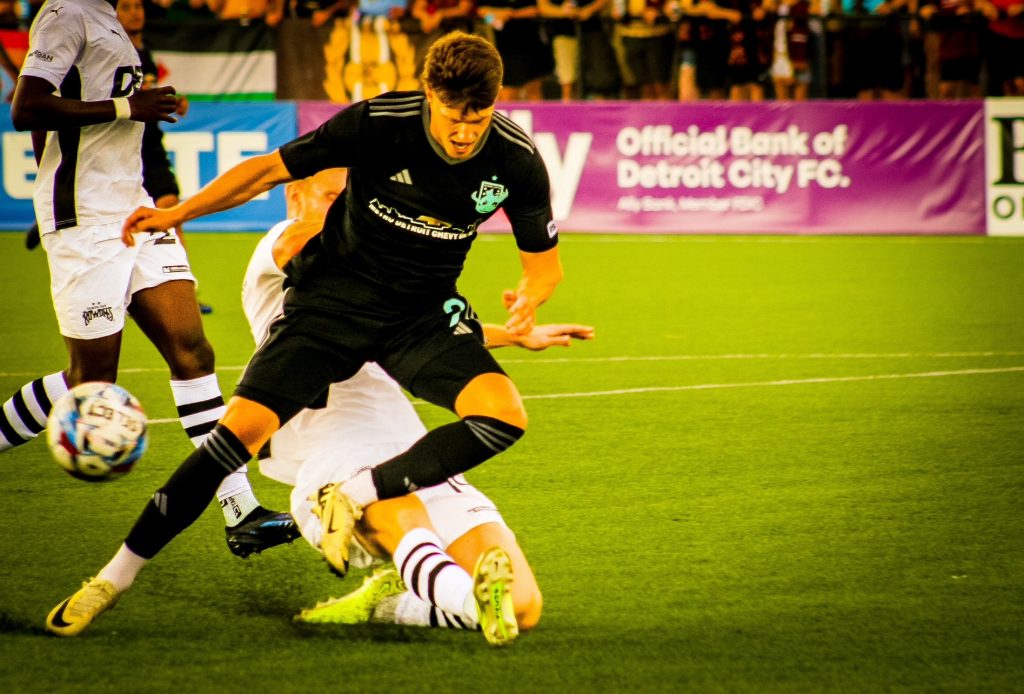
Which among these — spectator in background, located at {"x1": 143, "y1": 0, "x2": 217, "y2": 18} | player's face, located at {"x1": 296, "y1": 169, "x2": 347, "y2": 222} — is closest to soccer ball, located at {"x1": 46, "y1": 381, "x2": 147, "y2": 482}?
player's face, located at {"x1": 296, "y1": 169, "x2": 347, "y2": 222}

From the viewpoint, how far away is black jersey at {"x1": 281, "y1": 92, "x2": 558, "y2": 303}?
179 inches

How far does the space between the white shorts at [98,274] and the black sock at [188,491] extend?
1314 mm

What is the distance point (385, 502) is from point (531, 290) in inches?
36.4

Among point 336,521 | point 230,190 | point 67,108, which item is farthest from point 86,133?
point 336,521

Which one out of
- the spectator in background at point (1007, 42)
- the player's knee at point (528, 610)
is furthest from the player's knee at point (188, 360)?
the spectator in background at point (1007, 42)

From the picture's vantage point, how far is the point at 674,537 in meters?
5.50

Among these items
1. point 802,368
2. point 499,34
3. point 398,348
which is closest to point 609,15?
point 499,34

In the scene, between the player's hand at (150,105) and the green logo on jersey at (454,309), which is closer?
the green logo on jersey at (454,309)

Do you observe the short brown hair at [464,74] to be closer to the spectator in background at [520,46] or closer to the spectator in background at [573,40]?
the spectator in background at [520,46]

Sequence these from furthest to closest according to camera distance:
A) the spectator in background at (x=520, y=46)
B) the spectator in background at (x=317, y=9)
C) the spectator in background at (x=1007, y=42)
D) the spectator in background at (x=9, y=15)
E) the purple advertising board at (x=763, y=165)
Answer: the spectator in background at (x=317, y=9) → the spectator in background at (x=1007, y=42) → the spectator in background at (x=520, y=46) → the spectator in background at (x=9, y=15) → the purple advertising board at (x=763, y=165)

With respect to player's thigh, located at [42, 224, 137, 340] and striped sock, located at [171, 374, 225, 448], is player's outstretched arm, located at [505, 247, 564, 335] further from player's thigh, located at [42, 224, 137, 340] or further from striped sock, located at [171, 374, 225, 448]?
player's thigh, located at [42, 224, 137, 340]

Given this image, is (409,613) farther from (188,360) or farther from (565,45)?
(565,45)

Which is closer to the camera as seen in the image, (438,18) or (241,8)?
(438,18)

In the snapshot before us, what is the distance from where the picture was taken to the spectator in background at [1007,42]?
701 inches
